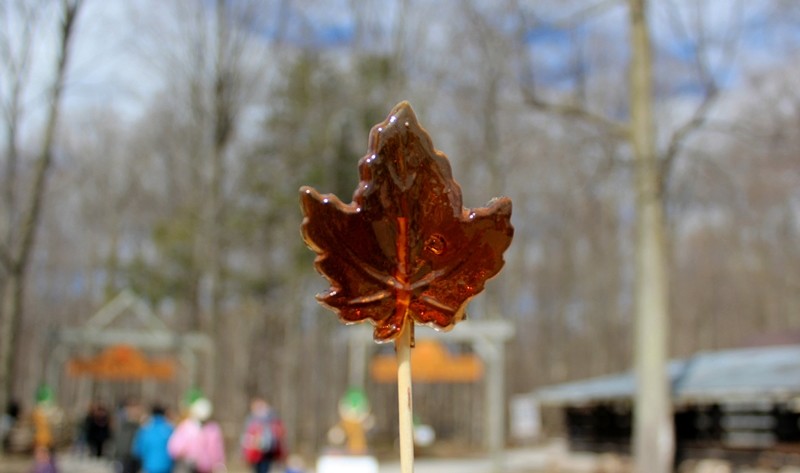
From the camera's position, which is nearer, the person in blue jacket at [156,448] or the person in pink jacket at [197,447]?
the person in blue jacket at [156,448]

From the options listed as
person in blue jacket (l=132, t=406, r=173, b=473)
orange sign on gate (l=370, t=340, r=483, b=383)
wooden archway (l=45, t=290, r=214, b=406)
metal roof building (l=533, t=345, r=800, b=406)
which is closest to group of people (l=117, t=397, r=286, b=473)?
person in blue jacket (l=132, t=406, r=173, b=473)

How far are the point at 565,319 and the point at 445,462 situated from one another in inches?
799

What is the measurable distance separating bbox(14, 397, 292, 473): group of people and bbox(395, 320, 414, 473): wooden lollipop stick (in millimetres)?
6425

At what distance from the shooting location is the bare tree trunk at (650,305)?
12.1m

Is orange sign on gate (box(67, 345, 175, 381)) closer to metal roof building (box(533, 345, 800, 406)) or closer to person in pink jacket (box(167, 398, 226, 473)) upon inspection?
metal roof building (box(533, 345, 800, 406))

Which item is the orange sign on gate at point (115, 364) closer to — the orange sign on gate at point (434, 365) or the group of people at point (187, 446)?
the orange sign on gate at point (434, 365)

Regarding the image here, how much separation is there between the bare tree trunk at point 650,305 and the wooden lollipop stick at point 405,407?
1008cm

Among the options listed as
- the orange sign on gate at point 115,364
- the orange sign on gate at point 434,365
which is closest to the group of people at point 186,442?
the orange sign on gate at point 115,364

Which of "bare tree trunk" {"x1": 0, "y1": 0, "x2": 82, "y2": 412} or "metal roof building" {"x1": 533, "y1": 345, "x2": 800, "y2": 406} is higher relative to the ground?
"bare tree trunk" {"x1": 0, "y1": 0, "x2": 82, "y2": 412}

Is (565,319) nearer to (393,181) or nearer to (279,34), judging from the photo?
(279,34)

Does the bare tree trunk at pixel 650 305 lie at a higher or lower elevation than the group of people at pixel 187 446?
higher

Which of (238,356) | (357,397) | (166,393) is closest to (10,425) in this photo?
(357,397)

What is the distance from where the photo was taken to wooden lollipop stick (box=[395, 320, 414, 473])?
2.66m

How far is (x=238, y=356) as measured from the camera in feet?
132
